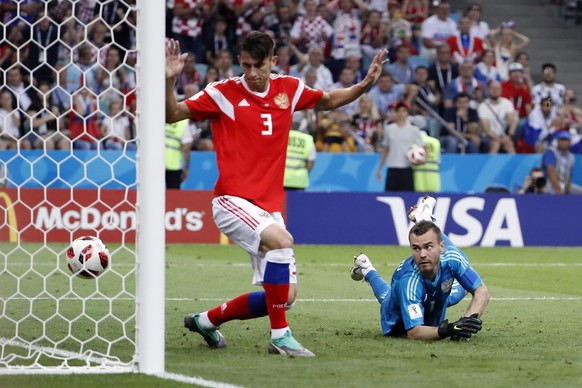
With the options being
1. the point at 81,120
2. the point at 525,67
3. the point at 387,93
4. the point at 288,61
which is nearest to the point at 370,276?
the point at 81,120

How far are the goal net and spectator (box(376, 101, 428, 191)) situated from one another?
4.14 meters

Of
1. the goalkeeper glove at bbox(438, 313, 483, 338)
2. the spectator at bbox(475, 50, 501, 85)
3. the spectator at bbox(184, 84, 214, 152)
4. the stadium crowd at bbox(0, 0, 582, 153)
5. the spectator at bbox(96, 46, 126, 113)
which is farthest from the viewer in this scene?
the spectator at bbox(475, 50, 501, 85)

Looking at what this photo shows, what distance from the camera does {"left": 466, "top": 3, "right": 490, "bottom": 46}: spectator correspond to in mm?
22547

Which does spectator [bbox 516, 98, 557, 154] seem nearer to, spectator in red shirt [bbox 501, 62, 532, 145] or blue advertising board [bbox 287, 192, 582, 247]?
spectator in red shirt [bbox 501, 62, 532, 145]

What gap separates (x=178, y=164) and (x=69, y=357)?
1113 centimetres

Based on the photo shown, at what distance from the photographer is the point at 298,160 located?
17.5 meters

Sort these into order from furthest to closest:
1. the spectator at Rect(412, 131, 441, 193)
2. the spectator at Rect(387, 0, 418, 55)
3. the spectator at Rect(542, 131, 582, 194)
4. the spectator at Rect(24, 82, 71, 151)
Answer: the spectator at Rect(387, 0, 418, 55), the spectator at Rect(542, 131, 582, 194), the spectator at Rect(412, 131, 441, 193), the spectator at Rect(24, 82, 71, 151)

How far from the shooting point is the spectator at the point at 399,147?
61.1 ft

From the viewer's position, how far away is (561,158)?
19.7 metres

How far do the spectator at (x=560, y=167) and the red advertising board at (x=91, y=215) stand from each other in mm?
5780

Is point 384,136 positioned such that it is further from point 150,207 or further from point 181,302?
point 150,207

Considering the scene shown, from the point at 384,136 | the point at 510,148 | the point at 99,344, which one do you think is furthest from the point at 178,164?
the point at 99,344

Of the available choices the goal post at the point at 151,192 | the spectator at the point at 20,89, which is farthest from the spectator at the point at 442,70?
the goal post at the point at 151,192

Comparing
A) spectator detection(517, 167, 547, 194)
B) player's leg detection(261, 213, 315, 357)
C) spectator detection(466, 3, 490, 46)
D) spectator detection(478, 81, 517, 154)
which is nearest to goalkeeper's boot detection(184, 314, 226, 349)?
player's leg detection(261, 213, 315, 357)
